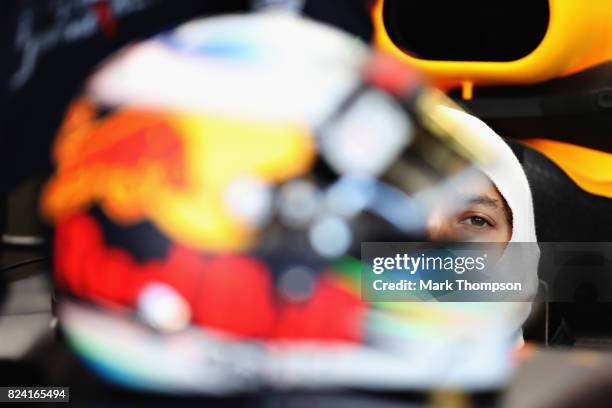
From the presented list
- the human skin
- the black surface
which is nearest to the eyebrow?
the human skin

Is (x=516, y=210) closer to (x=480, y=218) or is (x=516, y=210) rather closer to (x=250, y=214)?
(x=480, y=218)

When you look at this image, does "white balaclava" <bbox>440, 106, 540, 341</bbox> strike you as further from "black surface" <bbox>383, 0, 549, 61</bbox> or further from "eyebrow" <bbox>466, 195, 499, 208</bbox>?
"black surface" <bbox>383, 0, 549, 61</bbox>

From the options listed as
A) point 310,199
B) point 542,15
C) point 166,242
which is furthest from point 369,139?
point 542,15

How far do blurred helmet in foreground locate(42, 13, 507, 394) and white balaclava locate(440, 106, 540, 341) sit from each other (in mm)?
88

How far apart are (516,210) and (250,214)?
327mm

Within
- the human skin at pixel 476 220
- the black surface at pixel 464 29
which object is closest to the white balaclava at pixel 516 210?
the human skin at pixel 476 220

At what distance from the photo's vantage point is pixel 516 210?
792mm

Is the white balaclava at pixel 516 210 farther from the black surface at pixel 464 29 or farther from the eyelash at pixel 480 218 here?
the black surface at pixel 464 29

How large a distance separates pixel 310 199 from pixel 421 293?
0.17 m

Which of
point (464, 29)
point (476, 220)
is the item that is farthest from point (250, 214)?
point (464, 29)

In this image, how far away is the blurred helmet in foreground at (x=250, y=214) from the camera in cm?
66

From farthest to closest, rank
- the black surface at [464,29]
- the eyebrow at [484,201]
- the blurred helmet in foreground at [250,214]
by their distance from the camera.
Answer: the black surface at [464,29], the eyebrow at [484,201], the blurred helmet in foreground at [250,214]

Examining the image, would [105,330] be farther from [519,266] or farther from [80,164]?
[519,266]

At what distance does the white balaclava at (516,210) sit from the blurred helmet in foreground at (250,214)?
88 mm
